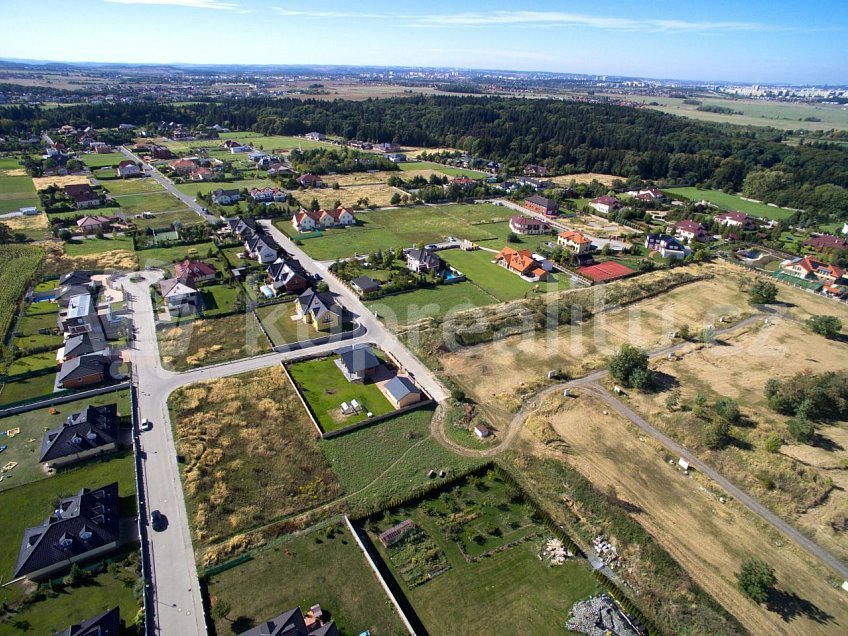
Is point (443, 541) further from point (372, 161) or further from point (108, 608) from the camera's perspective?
point (372, 161)

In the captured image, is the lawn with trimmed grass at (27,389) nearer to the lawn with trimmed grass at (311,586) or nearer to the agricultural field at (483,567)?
the lawn with trimmed grass at (311,586)

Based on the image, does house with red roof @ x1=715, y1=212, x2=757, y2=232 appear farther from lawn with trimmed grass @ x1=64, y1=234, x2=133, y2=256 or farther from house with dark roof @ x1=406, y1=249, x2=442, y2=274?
lawn with trimmed grass @ x1=64, y1=234, x2=133, y2=256

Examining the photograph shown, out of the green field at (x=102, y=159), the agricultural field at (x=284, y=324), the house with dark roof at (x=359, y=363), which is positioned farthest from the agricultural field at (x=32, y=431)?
the green field at (x=102, y=159)

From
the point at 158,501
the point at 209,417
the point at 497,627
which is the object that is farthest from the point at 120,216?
the point at 497,627

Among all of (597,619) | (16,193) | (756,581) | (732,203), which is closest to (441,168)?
(732,203)

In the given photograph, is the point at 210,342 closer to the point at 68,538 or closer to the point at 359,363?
the point at 359,363


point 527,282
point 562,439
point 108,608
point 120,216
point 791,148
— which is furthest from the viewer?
point 791,148

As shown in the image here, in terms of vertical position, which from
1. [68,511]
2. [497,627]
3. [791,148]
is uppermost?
[791,148]
